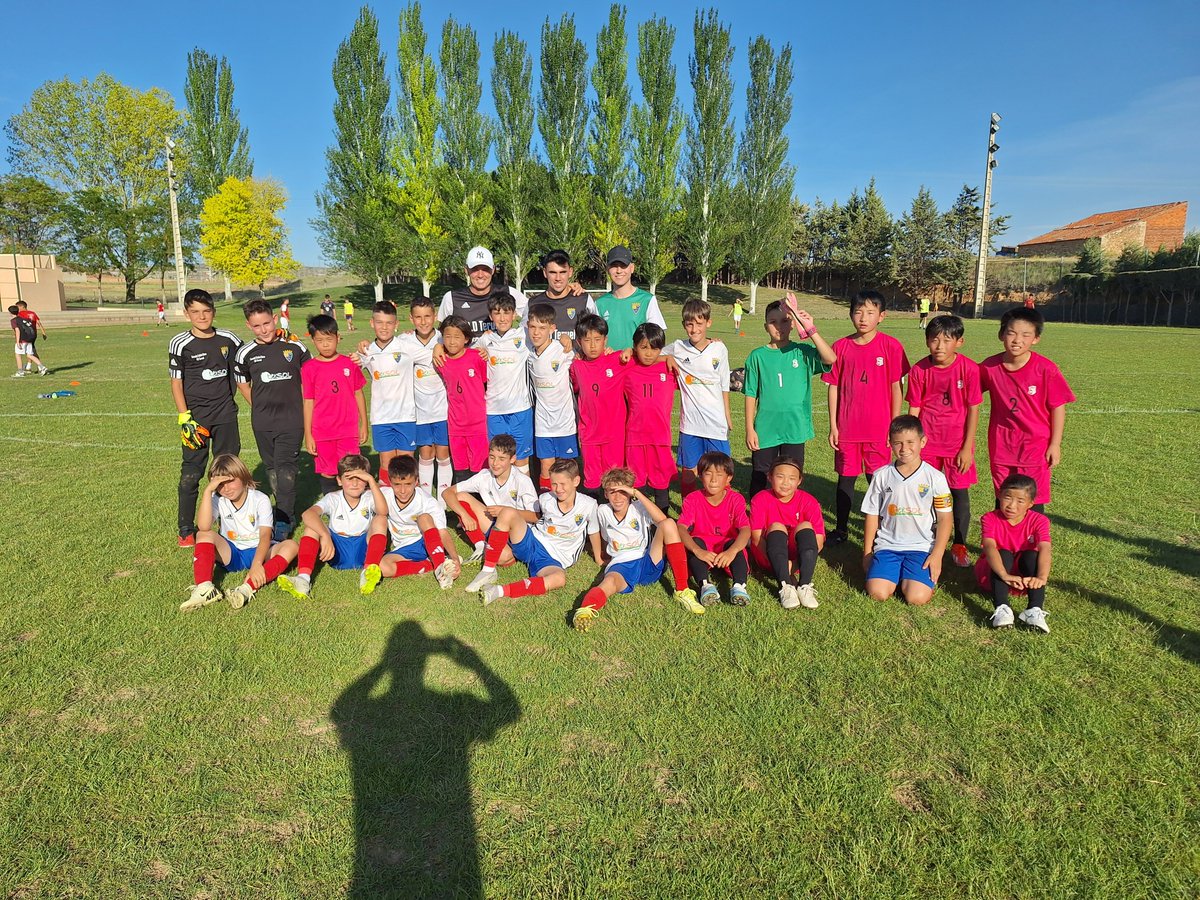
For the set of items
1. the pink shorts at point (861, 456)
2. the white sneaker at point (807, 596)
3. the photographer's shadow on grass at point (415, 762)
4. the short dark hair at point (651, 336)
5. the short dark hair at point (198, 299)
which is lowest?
the photographer's shadow on grass at point (415, 762)

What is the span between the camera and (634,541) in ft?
15.6

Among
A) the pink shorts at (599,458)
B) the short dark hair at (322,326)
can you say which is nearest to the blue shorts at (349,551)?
the short dark hair at (322,326)

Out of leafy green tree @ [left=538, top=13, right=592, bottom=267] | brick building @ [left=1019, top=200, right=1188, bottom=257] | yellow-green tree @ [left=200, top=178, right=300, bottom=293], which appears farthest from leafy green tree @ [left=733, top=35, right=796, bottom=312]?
yellow-green tree @ [left=200, top=178, right=300, bottom=293]

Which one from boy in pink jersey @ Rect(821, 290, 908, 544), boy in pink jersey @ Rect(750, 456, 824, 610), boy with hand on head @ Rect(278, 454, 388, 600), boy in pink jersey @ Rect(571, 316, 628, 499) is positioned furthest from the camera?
boy in pink jersey @ Rect(571, 316, 628, 499)

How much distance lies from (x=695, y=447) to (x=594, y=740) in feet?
9.46

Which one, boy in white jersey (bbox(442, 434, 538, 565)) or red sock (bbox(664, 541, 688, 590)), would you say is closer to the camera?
red sock (bbox(664, 541, 688, 590))

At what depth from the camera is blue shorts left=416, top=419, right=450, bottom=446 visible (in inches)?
237

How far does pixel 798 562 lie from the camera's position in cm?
464

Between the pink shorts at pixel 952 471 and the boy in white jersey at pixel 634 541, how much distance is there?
2080mm

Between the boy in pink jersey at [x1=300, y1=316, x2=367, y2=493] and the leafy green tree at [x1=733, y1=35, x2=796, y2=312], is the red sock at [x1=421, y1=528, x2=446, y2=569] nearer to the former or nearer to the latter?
the boy in pink jersey at [x1=300, y1=316, x2=367, y2=493]

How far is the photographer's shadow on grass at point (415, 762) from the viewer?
7.75ft

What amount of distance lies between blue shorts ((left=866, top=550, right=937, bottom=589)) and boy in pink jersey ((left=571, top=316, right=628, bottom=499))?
2.11m

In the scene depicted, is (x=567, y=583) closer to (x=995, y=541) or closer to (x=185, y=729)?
(x=185, y=729)

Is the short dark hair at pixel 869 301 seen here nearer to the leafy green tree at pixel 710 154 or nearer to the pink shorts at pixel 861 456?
the pink shorts at pixel 861 456
